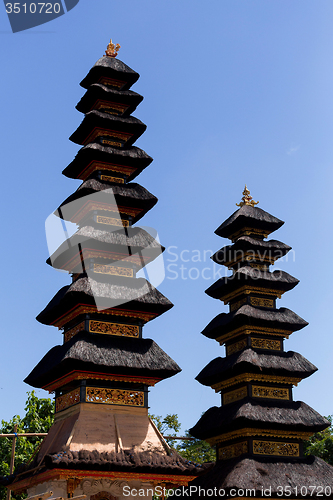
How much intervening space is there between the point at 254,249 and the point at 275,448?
35.3ft

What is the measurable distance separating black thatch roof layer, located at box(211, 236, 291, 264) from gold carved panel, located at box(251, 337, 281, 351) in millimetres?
4759

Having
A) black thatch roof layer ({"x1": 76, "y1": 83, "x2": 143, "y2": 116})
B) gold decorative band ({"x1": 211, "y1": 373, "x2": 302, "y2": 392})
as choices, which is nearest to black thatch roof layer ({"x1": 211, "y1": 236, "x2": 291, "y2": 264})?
gold decorative band ({"x1": 211, "y1": 373, "x2": 302, "y2": 392})

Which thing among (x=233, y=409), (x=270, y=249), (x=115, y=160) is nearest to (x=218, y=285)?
(x=270, y=249)

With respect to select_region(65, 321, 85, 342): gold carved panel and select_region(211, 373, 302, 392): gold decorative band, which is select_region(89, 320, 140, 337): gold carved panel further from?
select_region(211, 373, 302, 392): gold decorative band

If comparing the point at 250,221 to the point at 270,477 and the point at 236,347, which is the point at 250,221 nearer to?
the point at 236,347

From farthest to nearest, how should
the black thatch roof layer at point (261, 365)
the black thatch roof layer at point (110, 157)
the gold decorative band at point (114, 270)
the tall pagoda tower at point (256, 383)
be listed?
the black thatch roof layer at point (261, 365), the black thatch roof layer at point (110, 157), the tall pagoda tower at point (256, 383), the gold decorative band at point (114, 270)

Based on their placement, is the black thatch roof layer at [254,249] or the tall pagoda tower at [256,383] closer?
the tall pagoda tower at [256,383]

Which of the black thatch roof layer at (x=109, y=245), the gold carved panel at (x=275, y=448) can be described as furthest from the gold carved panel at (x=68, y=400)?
the gold carved panel at (x=275, y=448)

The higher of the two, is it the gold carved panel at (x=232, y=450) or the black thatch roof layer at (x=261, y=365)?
the black thatch roof layer at (x=261, y=365)

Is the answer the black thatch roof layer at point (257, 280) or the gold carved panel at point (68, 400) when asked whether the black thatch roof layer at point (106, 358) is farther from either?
the black thatch roof layer at point (257, 280)

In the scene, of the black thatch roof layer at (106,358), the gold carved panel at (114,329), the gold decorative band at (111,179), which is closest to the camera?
the black thatch roof layer at (106,358)

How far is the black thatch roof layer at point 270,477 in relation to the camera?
22.4 m

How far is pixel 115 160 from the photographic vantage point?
2441 cm

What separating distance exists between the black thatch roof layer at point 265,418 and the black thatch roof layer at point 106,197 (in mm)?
9953
